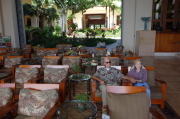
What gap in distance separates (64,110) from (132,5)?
7913 mm

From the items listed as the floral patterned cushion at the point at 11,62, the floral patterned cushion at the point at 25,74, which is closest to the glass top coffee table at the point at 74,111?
the floral patterned cushion at the point at 25,74

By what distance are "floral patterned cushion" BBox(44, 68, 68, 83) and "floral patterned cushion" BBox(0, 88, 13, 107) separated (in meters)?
1.32

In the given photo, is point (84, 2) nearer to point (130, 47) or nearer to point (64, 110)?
point (130, 47)

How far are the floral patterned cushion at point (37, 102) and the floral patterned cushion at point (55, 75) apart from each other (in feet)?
4.58

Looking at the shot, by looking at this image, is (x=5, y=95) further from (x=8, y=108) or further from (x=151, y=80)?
(x=151, y=80)

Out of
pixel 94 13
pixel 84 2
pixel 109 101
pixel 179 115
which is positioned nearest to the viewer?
pixel 109 101

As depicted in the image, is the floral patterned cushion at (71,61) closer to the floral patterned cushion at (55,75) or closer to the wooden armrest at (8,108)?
the floral patterned cushion at (55,75)

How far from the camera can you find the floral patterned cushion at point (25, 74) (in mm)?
3818

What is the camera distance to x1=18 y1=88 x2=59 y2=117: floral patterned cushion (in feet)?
7.61

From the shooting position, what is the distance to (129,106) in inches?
83.0

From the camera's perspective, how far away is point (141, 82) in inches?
129

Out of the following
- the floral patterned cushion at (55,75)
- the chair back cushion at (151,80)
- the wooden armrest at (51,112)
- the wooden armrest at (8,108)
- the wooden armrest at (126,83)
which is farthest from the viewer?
the floral patterned cushion at (55,75)

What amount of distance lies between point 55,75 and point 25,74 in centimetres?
72

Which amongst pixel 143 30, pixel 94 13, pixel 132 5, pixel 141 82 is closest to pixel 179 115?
pixel 141 82
